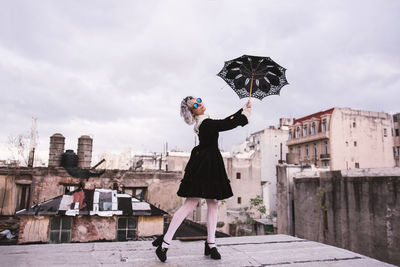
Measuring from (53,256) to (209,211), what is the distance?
2020 mm

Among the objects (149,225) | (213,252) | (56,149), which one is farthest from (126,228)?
(213,252)

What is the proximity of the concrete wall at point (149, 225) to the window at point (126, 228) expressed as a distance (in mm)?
249

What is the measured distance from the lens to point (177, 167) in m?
32.9

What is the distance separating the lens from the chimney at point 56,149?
1677cm

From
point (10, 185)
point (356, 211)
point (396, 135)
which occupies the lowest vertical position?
point (356, 211)

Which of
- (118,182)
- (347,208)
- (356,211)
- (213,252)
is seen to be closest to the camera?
(213,252)

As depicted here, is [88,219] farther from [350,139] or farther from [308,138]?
[350,139]

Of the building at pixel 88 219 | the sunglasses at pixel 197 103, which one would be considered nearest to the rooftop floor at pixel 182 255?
the sunglasses at pixel 197 103

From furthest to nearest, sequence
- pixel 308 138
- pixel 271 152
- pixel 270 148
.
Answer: pixel 270 148
pixel 271 152
pixel 308 138

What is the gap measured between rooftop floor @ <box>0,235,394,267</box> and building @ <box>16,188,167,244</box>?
753 cm

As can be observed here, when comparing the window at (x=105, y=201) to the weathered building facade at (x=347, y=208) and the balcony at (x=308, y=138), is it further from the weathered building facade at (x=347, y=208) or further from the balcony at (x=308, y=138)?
the balcony at (x=308, y=138)

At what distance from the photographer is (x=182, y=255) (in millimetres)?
3775

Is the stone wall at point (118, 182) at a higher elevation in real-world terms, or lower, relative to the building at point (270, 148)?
lower

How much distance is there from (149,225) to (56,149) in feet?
29.0
